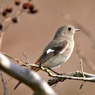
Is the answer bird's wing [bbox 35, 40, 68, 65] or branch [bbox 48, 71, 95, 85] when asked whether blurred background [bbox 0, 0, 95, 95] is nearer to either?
bird's wing [bbox 35, 40, 68, 65]

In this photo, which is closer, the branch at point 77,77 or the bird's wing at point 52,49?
the branch at point 77,77

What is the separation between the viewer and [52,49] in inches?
257

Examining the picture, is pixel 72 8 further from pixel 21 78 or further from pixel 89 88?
pixel 21 78

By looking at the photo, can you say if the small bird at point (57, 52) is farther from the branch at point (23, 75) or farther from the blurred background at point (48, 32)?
the blurred background at point (48, 32)

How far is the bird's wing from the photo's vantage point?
630 cm

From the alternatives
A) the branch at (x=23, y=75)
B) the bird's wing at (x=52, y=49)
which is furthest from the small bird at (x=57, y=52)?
the branch at (x=23, y=75)

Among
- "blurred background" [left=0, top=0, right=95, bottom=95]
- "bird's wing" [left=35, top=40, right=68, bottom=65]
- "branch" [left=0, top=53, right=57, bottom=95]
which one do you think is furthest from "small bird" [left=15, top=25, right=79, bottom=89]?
"blurred background" [left=0, top=0, right=95, bottom=95]

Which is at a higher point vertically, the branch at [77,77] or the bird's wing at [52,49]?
the branch at [77,77]

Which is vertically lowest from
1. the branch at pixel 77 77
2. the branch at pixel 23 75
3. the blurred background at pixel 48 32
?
the blurred background at pixel 48 32

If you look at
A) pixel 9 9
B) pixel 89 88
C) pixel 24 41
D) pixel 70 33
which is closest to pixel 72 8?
pixel 24 41

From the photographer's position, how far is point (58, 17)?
13.8 meters

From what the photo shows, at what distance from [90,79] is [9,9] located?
3.53 feet

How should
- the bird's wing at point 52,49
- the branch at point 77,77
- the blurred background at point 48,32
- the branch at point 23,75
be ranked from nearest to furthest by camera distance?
1. the branch at point 23,75
2. the branch at point 77,77
3. the bird's wing at point 52,49
4. the blurred background at point 48,32

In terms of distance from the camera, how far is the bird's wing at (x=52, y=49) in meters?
6.30
